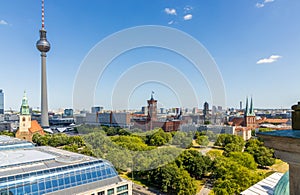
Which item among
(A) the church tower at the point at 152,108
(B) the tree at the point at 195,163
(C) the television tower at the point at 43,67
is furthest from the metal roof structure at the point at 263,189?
(C) the television tower at the point at 43,67

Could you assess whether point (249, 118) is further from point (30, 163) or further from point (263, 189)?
point (30, 163)

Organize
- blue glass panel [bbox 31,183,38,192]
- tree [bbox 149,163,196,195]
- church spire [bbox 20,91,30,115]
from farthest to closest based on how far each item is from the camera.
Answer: church spire [bbox 20,91,30,115], tree [bbox 149,163,196,195], blue glass panel [bbox 31,183,38,192]

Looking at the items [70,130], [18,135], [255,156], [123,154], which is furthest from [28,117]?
[255,156]

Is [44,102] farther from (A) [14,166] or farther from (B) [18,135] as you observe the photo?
(A) [14,166]

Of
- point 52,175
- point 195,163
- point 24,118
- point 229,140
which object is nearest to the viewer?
point 52,175

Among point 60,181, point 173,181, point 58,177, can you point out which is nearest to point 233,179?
point 173,181

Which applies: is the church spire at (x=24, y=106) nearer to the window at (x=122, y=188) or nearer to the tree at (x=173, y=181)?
the tree at (x=173, y=181)

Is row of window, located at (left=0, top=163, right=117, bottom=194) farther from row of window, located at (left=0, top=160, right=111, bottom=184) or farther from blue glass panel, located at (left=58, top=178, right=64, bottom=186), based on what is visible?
row of window, located at (left=0, top=160, right=111, bottom=184)

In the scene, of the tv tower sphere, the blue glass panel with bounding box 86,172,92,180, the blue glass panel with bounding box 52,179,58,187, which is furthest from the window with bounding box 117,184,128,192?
the tv tower sphere
